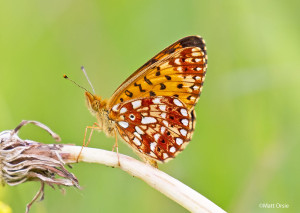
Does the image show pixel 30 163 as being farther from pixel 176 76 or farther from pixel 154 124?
pixel 176 76

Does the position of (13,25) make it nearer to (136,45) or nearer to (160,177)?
(136,45)

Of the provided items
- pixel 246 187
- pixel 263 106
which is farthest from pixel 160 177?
pixel 263 106

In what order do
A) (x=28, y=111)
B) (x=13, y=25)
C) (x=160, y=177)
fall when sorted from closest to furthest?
(x=160, y=177)
(x=28, y=111)
(x=13, y=25)

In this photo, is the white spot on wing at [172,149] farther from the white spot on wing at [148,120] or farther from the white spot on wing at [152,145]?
the white spot on wing at [148,120]

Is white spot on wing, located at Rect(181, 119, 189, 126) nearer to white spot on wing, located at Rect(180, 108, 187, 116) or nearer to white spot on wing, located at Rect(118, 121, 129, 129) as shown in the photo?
white spot on wing, located at Rect(180, 108, 187, 116)

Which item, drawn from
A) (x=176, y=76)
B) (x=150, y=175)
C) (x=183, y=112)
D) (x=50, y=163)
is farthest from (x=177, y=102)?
(x=50, y=163)

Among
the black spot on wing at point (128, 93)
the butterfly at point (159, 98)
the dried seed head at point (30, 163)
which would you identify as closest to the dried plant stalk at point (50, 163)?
the dried seed head at point (30, 163)
